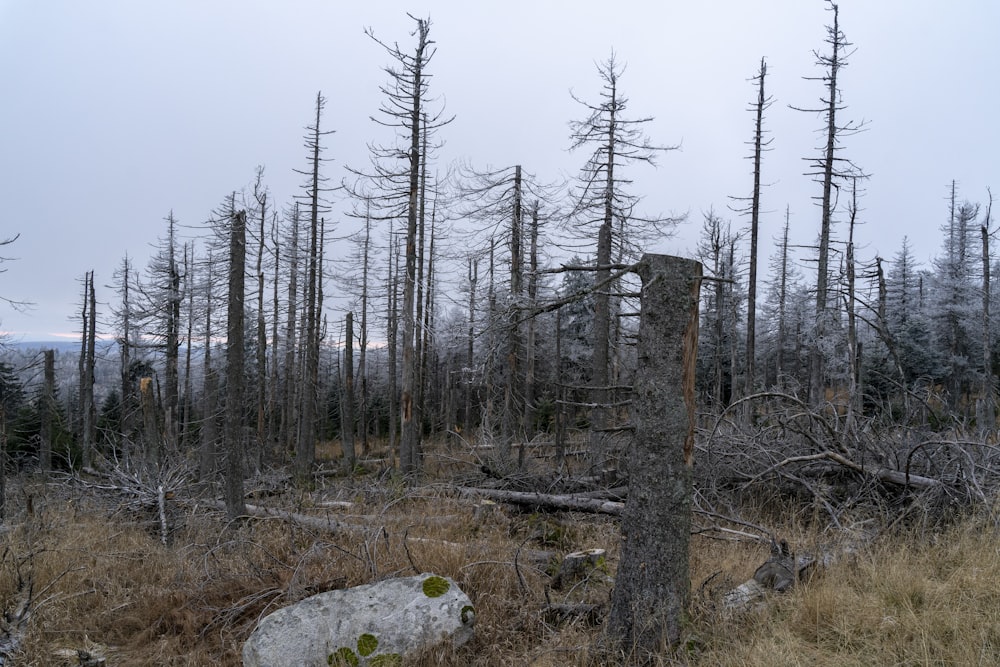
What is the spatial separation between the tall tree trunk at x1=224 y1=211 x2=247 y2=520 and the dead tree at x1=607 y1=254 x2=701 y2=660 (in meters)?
6.62

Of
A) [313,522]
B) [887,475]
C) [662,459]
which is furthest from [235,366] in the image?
[887,475]

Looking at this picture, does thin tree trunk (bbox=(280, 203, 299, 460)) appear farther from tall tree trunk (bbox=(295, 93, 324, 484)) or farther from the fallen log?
the fallen log

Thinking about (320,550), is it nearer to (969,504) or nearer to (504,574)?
(504,574)

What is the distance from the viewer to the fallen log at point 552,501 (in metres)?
8.08

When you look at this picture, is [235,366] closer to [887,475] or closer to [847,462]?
[847,462]

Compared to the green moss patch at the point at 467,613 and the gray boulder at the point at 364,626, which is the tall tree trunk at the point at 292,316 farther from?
the green moss patch at the point at 467,613

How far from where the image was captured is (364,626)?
4184 mm

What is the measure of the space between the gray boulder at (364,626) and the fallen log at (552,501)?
159 inches

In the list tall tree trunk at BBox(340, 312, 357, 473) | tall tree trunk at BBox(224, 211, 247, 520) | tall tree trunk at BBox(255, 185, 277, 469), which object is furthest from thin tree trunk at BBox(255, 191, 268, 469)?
tall tree trunk at BBox(224, 211, 247, 520)

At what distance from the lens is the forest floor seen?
3.59 metres

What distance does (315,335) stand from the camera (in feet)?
65.6

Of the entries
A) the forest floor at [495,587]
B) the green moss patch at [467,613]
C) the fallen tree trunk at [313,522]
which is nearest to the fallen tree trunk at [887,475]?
the forest floor at [495,587]

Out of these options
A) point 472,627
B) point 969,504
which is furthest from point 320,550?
point 969,504

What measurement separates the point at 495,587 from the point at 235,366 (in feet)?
17.6
